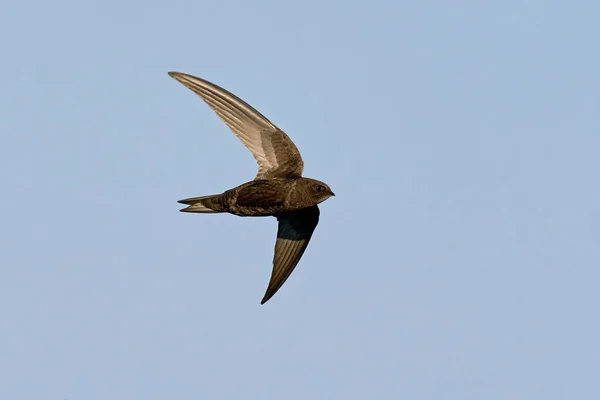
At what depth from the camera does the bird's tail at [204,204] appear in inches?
1045

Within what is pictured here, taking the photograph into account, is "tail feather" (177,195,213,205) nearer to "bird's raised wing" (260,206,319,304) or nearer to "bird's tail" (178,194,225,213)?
"bird's tail" (178,194,225,213)

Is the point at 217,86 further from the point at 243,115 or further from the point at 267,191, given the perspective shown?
the point at 267,191

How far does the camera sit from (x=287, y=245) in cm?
2788

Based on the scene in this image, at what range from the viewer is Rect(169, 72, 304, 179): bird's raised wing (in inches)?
1041

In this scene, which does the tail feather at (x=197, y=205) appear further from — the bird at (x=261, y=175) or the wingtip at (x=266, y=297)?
the wingtip at (x=266, y=297)

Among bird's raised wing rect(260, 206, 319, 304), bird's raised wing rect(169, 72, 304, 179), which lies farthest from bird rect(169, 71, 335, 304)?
bird's raised wing rect(260, 206, 319, 304)

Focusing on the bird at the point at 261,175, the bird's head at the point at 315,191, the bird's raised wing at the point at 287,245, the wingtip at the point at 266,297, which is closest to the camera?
the bird's head at the point at 315,191

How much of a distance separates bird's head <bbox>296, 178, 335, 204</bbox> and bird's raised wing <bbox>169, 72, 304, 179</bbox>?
1.61 ft

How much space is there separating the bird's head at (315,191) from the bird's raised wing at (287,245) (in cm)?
178

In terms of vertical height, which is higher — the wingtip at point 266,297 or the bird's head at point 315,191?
the bird's head at point 315,191

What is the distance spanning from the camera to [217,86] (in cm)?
2689

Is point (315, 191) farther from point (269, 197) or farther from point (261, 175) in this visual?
point (261, 175)

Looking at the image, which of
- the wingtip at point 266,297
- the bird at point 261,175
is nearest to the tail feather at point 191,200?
the bird at point 261,175

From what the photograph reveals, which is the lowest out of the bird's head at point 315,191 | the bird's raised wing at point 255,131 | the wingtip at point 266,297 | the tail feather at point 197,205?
the wingtip at point 266,297
